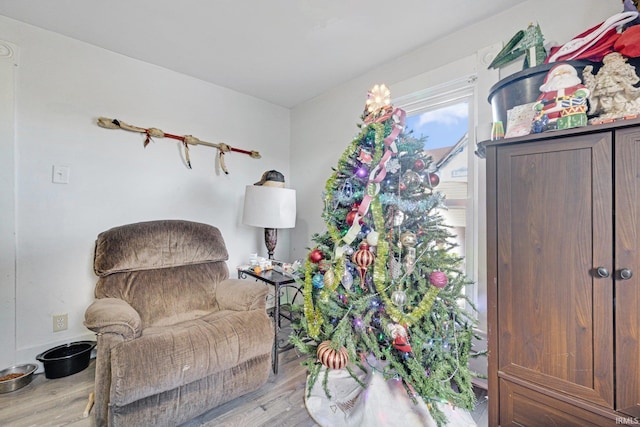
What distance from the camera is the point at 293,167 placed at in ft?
9.96

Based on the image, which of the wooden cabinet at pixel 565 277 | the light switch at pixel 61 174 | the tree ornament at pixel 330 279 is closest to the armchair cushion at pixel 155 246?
the light switch at pixel 61 174

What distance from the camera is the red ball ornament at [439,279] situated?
123 centimetres

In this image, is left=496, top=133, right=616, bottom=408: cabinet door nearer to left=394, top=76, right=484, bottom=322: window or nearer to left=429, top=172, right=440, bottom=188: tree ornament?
left=429, top=172, right=440, bottom=188: tree ornament

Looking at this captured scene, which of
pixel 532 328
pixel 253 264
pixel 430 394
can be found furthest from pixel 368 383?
pixel 253 264

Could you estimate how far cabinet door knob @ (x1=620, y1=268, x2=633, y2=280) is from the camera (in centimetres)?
82

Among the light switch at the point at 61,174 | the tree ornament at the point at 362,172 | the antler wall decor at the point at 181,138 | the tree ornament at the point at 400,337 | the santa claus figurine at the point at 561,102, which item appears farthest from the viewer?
the antler wall decor at the point at 181,138

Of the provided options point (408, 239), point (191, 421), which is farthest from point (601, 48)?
point (191, 421)

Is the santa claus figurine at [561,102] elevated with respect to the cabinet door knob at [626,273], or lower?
elevated

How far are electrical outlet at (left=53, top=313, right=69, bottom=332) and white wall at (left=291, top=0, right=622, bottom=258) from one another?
1.87 m

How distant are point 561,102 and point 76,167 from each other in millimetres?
2767

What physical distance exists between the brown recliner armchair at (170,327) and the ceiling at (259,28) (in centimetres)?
130

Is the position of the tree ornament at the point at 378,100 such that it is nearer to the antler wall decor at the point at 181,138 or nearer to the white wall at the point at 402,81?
the white wall at the point at 402,81

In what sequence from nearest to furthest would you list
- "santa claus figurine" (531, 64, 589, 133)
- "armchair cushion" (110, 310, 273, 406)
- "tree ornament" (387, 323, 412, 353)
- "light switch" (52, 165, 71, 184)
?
1. "santa claus figurine" (531, 64, 589, 133)
2. "armchair cushion" (110, 310, 273, 406)
3. "tree ornament" (387, 323, 412, 353)
4. "light switch" (52, 165, 71, 184)

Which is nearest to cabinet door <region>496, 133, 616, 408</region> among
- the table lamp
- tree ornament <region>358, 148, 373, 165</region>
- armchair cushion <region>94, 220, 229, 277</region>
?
tree ornament <region>358, 148, 373, 165</region>
